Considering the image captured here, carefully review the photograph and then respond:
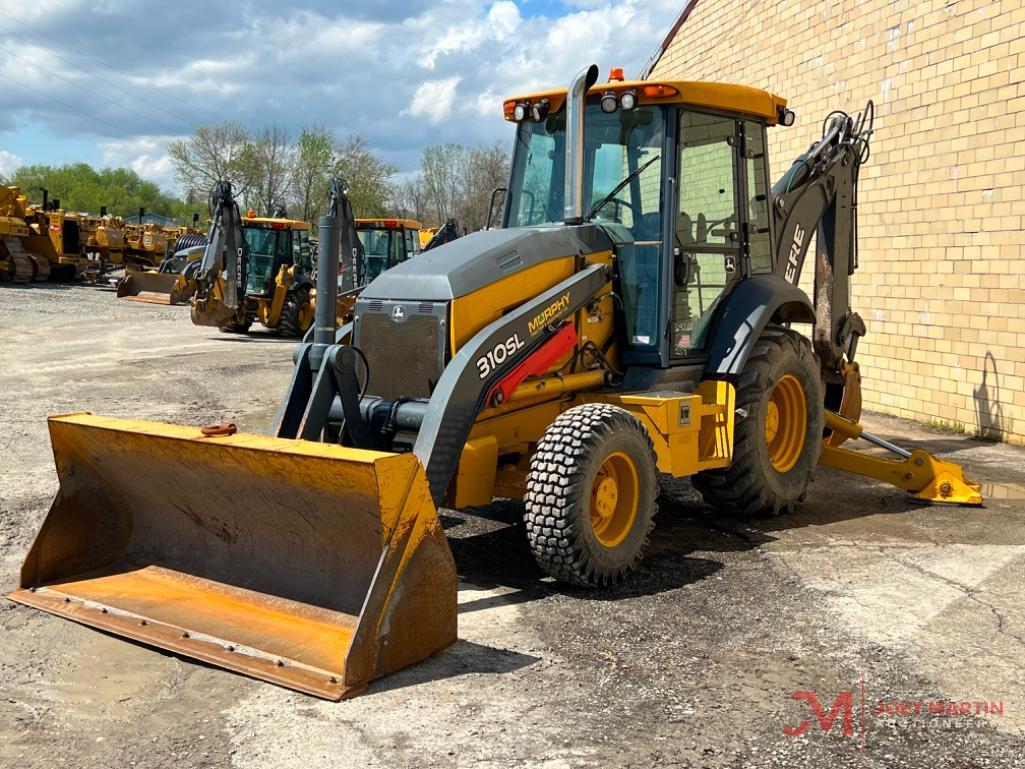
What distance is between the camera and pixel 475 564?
5824mm

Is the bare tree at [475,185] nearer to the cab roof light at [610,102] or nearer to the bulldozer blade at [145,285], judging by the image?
the bulldozer blade at [145,285]

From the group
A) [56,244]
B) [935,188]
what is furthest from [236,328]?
[935,188]

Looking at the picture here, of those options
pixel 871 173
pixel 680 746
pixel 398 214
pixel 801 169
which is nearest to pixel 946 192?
pixel 871 173

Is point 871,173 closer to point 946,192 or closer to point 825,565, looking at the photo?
point 946,192

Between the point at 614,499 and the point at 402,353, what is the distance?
1392 millimetres

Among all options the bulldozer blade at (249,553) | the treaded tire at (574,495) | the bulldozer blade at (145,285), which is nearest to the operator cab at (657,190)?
the treaded tire at (574,495)

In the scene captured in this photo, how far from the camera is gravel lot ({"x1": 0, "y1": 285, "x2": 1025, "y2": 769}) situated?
3568 millimetres

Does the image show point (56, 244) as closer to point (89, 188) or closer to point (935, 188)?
point (935, 188)

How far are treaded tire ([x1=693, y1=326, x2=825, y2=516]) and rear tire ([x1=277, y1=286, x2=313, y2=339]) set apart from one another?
Answer: 50.1 feet

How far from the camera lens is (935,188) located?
1055cm

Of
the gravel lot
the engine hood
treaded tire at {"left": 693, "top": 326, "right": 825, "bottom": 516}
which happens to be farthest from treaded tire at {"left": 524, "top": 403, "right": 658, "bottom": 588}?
treaded tire at {"left": 693, "top": 326, "right": 825, "bottom": 516}

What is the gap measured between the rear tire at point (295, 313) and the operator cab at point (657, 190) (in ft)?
48.8

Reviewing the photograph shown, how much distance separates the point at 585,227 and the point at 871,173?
6746 millimetres

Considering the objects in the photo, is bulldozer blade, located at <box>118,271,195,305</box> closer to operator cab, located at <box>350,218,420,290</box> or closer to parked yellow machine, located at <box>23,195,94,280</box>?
parked yellow machine, located at <box>23,195,94,280</box>
